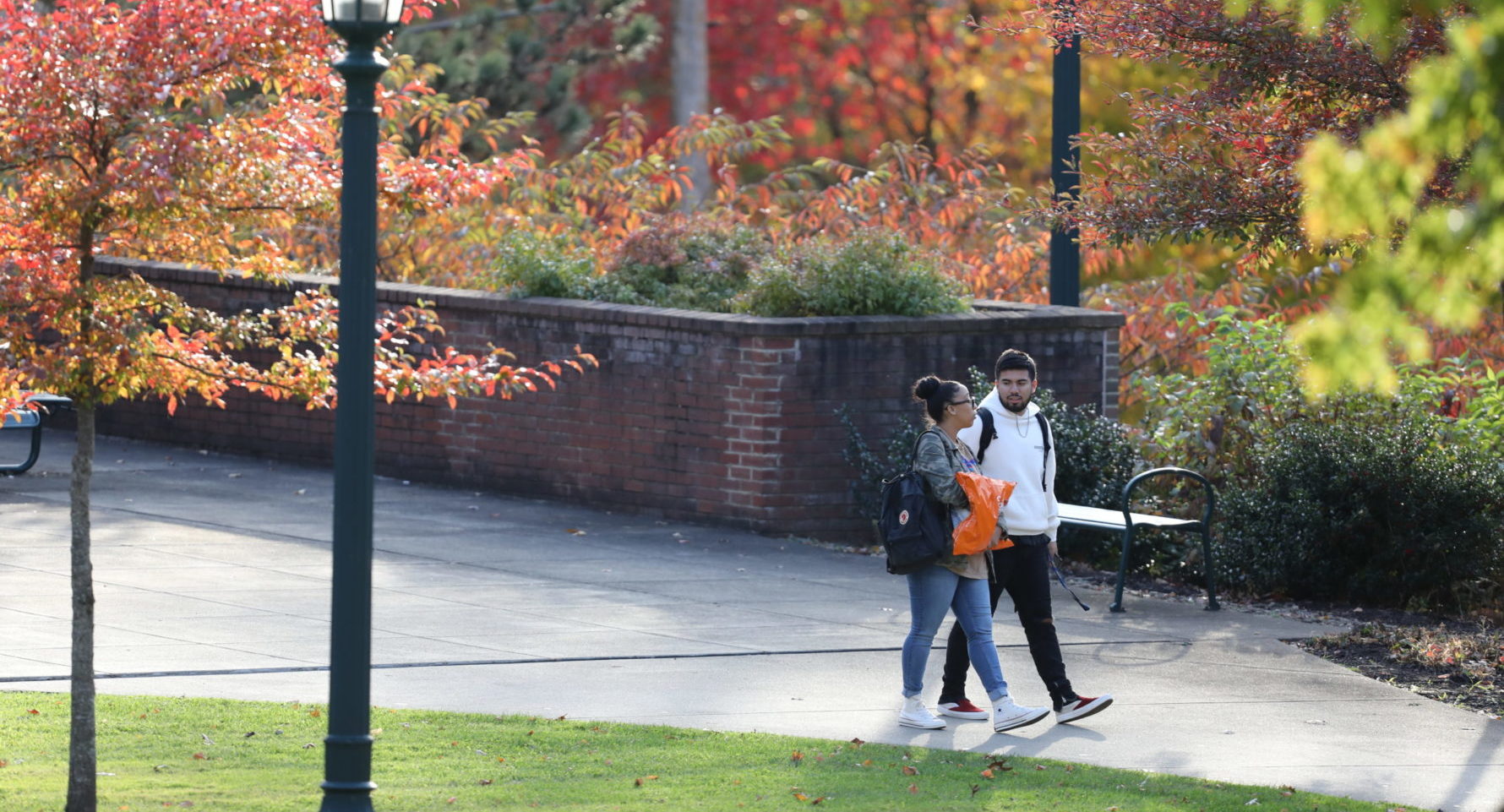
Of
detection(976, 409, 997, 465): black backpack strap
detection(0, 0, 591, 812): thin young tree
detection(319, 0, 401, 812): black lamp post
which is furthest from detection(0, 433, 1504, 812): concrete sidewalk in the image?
detection(319, 0, 401, 812): black lamp post

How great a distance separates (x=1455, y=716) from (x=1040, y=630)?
200cm

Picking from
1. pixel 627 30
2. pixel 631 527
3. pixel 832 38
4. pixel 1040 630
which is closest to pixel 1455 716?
pixel 1040 630

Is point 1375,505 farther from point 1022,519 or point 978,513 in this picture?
point 978,513

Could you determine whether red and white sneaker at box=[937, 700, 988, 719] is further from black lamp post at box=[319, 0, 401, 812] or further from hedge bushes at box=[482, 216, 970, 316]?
hedge bushes at box=[482, 216, 970, 316]

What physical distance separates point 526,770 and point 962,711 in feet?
7.13

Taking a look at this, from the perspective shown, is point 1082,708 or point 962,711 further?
point 962,711

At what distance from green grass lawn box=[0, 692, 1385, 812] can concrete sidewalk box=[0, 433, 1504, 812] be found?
0.33 m

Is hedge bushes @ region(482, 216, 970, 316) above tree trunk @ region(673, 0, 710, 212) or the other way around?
the other way around

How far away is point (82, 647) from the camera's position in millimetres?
6676

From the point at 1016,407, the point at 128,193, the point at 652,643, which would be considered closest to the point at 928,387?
the point at 1016,407

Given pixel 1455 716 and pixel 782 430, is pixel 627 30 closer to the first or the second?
pixel 782 430

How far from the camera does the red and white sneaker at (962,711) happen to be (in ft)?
28.1

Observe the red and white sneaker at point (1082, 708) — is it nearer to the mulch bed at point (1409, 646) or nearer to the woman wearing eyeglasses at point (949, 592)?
the woman wearing eyeglasses at point (949, 592)

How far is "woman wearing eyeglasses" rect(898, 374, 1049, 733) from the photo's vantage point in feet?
27.2
